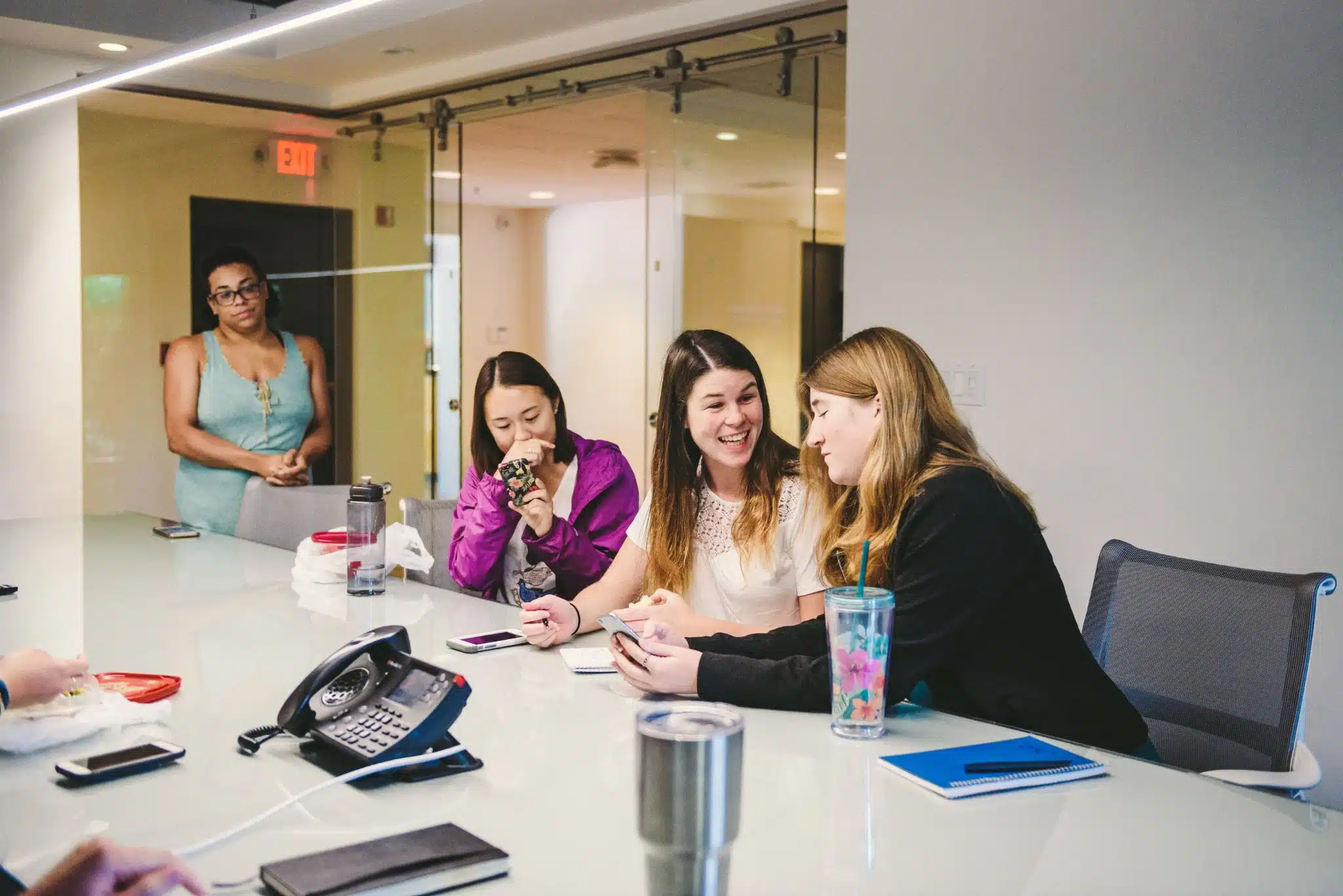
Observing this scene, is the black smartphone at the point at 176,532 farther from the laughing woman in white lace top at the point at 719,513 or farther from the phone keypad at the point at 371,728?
the phone keypad at the point at 371,728

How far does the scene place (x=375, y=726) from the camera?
1456 millimetres

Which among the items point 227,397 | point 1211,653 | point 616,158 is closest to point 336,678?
point 1211,653

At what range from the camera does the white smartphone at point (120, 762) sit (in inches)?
54.7

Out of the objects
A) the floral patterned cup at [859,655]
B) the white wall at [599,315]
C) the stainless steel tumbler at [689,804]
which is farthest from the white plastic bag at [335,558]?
the white wall at [599,315]

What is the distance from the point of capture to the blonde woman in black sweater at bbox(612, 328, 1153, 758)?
167 centimetres

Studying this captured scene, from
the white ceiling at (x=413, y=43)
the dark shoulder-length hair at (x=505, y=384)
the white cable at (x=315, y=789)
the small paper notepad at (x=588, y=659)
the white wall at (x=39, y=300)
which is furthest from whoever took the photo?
the white wall at (x=39, y=300)

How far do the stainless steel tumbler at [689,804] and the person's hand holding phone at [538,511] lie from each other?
6.48 feet

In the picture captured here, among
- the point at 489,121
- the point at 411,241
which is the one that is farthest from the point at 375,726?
the point at 489,121

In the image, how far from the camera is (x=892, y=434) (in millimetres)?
1837

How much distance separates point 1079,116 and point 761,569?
5.25 ft

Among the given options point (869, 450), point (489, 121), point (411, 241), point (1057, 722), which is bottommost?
point (1057, 722)

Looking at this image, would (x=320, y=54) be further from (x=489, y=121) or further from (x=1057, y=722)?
(x=1057, y=722)

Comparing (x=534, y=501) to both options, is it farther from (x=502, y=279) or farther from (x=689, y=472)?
(x=502, y=279)

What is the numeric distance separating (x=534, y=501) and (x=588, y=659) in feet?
2.64
